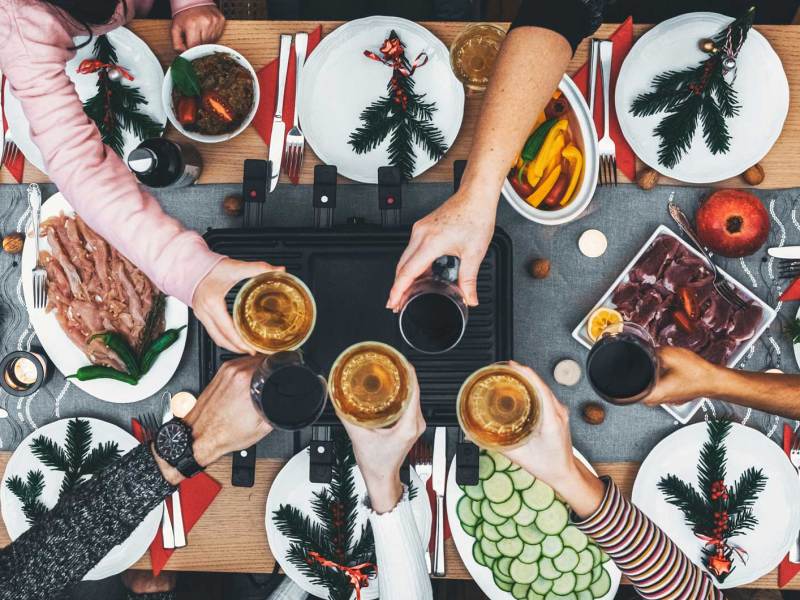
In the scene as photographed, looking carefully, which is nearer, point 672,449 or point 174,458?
point 174,458

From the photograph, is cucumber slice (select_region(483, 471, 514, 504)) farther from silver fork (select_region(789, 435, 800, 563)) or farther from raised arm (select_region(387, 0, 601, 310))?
silver fork (select_region(789, 435, 800, 563))

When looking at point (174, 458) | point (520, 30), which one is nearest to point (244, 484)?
point (174, 458)

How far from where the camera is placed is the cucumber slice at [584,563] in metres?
1.46

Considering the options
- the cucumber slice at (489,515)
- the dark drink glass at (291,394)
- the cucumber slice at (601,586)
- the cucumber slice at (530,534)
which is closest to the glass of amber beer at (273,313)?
the dark drink glass at (291,394)

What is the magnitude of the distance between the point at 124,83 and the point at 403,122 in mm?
693

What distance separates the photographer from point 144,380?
4.65 ft

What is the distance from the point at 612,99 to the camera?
143 cm

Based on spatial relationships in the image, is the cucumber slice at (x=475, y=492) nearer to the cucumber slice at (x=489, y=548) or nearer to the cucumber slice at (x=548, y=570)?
the cucumber slice at (x=489, y=548)

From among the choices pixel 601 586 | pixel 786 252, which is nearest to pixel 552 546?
pixel 601 586

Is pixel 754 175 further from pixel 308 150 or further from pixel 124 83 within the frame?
pixel 124 83

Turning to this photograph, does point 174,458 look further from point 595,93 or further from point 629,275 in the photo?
point 595,93

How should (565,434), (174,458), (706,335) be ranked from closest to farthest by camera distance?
(565,434), (174,458), (706,335)

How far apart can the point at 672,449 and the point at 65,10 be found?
5.69 ft

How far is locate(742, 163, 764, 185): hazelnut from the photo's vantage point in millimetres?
1391
